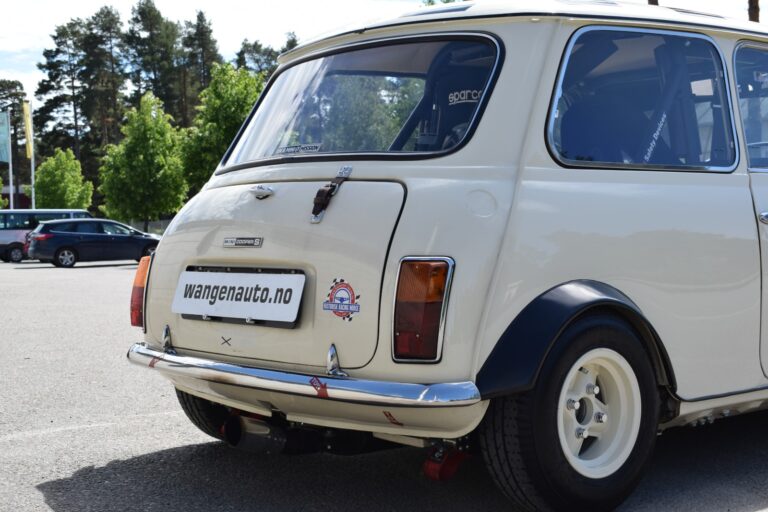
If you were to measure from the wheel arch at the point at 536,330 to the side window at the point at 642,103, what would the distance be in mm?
575

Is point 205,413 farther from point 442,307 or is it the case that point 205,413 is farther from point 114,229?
point 114,229

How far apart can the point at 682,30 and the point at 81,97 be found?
85.1m

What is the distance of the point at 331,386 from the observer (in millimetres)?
3535

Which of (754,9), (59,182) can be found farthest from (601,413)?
(59,182)

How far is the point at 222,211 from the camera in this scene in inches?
167

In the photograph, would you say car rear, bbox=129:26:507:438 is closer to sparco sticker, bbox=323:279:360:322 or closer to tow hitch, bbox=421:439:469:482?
sparco sticker, bbox=323:279:360:322

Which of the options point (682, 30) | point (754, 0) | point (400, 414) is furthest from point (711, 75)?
point (754, 0)

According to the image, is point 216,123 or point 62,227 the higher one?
point 216,123

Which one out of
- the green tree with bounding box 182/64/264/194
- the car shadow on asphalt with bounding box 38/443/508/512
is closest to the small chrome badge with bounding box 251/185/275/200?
the car shadow on asphalt with bounding box 38/443/508/512

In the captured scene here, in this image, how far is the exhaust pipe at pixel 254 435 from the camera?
405cm

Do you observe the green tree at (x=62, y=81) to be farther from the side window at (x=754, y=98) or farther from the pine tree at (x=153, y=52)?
the side window at (x=754, y=98)

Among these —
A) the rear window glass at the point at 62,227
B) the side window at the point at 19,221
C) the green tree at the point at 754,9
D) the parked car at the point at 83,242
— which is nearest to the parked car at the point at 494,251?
the green tree at the point at 754,9

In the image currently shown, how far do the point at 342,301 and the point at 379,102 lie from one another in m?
1.11

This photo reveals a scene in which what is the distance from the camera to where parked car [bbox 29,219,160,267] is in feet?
102
